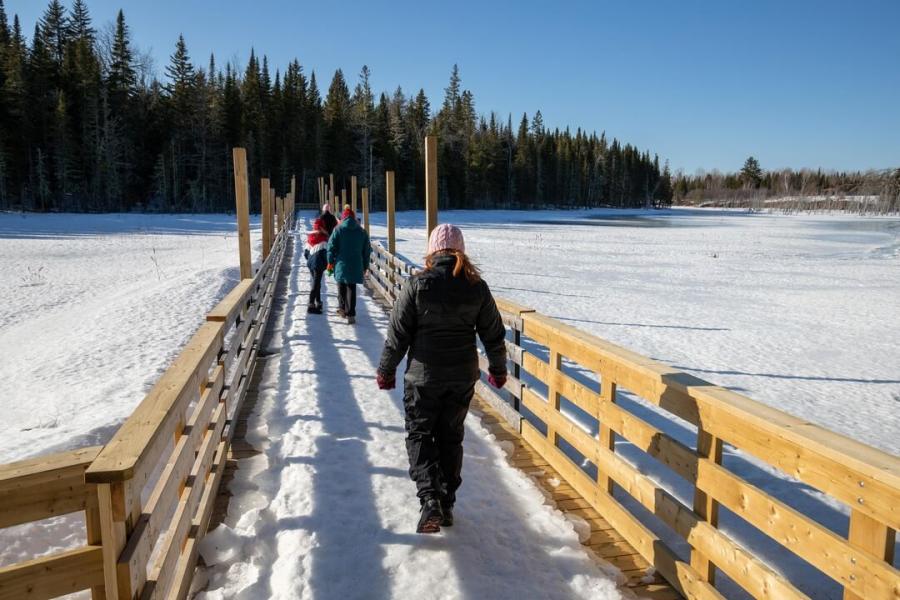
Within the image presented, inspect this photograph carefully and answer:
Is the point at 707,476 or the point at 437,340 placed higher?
the point at 437,340

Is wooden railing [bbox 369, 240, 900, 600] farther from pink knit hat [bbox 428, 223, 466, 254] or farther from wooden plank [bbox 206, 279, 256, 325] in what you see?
wooden plank [bbox 206, 279, 256, 325]

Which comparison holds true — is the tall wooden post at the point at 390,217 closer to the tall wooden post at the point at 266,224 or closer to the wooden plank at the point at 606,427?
the tall wooden post at the point at 266,224

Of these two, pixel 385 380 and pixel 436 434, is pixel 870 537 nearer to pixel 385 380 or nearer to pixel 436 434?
pixel 436 434

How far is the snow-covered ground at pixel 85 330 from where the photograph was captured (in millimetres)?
5457

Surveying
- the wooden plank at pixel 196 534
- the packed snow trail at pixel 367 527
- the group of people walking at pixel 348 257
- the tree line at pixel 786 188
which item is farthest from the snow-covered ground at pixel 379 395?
the tree line at pixel 786 188

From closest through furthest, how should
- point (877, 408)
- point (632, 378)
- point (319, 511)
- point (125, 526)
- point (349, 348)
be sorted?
point (125, 526) < point (632, 378) < point (319, 511) < point (877, 408) < point (349, 348)

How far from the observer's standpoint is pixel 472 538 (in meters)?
3.31

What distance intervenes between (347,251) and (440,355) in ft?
19.4

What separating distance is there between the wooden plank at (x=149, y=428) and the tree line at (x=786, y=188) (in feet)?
421

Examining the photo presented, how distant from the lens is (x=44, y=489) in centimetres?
174

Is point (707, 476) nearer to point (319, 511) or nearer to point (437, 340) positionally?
point (437, 340)

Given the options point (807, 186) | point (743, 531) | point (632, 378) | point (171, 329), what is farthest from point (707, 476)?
point (807, 186)

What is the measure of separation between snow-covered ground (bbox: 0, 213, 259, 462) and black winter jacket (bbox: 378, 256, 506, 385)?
10.3 ft

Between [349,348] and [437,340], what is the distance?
4.73m
